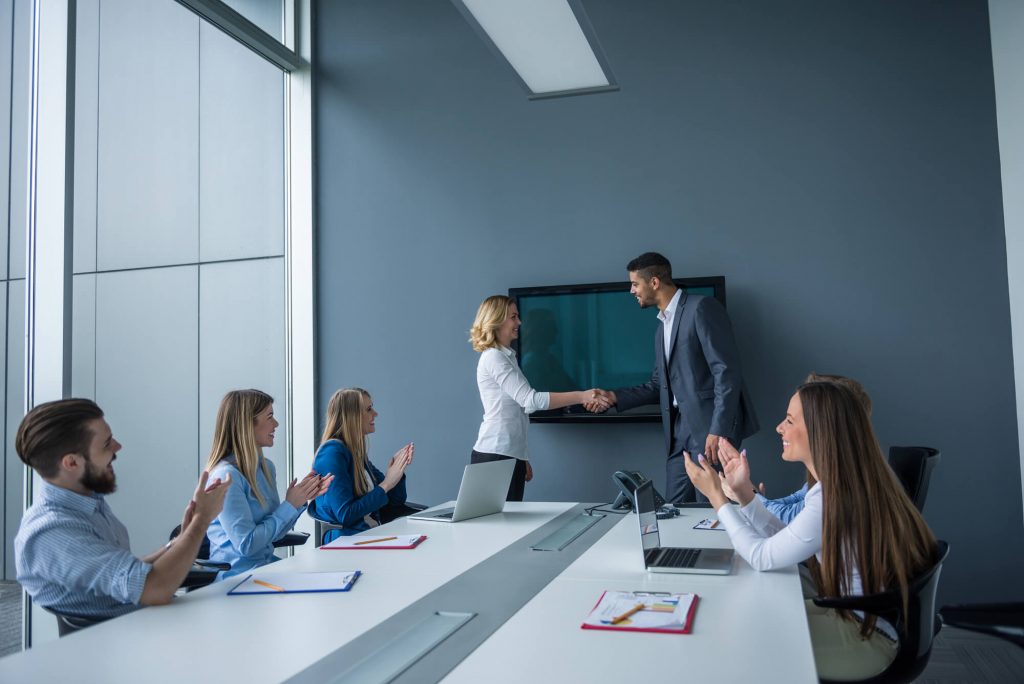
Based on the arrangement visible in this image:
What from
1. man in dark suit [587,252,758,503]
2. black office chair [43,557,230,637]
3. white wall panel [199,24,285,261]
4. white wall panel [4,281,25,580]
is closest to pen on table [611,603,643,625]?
black office chair [43,557,230,637]

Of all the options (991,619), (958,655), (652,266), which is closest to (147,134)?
(652,266)

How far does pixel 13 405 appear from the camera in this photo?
358cm

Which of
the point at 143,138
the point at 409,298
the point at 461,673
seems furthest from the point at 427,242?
the point at 461,673

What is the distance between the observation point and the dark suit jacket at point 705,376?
13.2ft

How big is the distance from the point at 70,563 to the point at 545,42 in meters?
2.11

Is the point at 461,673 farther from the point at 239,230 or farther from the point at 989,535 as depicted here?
the point at 239,230

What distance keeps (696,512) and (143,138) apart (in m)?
3.28

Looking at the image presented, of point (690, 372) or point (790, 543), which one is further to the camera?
point (690, 372)

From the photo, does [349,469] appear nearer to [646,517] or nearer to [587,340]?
[646,517]

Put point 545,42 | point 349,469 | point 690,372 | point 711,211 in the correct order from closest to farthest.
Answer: point 545,42, point 349,469, point 690,372, point 711,211

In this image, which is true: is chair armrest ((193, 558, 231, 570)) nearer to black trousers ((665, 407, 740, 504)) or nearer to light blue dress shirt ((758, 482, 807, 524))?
light blue dress shirt ((758, 482, 807, 524))

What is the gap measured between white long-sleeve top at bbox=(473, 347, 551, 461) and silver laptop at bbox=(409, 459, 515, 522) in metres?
0.78

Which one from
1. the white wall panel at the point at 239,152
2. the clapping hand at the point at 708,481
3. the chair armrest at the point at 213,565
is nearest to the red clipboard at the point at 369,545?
the chair armrest at the point at 213,565

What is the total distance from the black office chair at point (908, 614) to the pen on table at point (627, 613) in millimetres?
409
